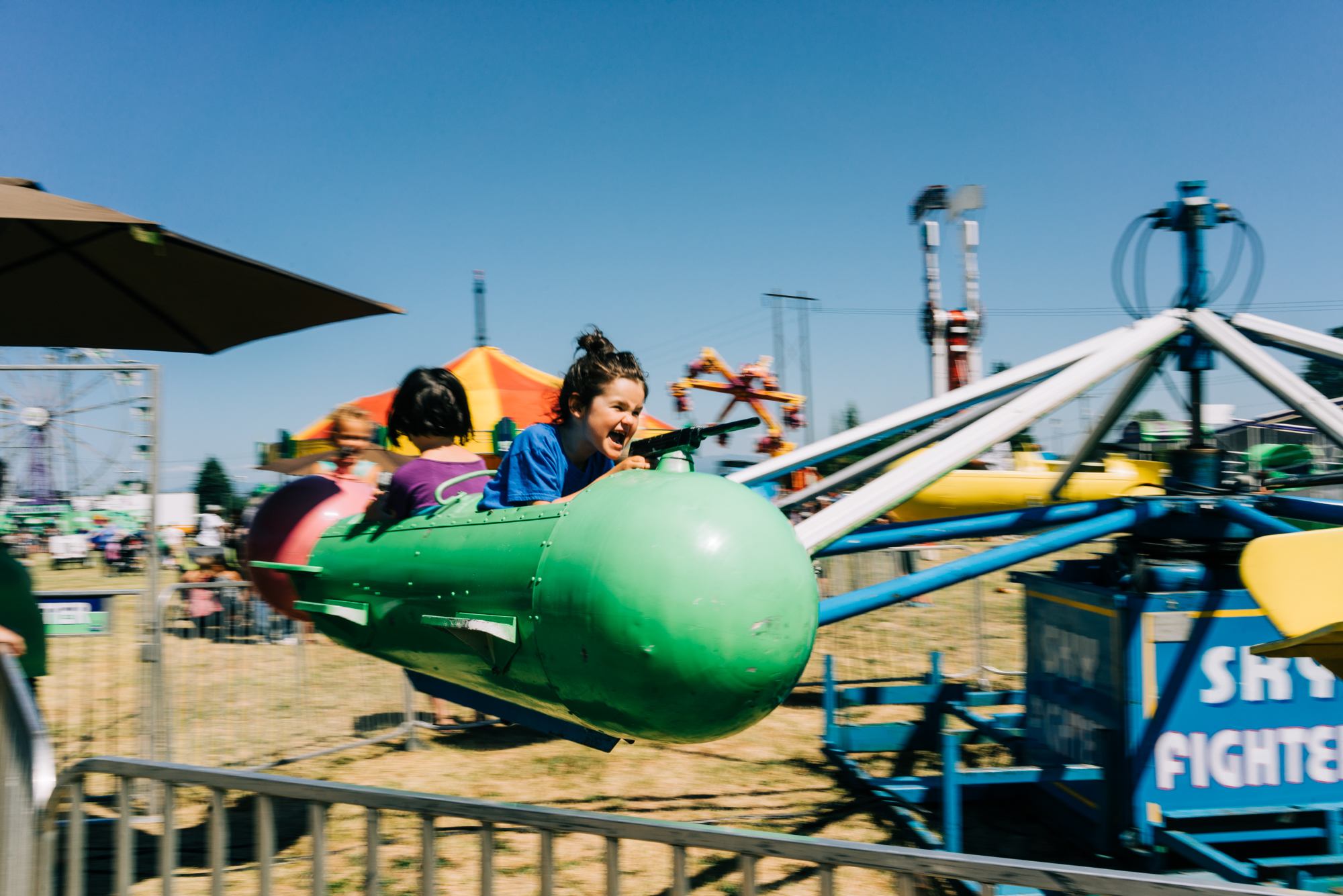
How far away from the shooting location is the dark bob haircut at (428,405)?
355 centimetres

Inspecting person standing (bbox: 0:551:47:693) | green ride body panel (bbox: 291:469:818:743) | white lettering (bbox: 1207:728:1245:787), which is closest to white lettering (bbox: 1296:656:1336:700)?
white lettering (bbox: 1207:728:1245:787)

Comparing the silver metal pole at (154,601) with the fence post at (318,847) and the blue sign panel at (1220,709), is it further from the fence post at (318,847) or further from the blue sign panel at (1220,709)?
the blue sign panel at (1220,709)

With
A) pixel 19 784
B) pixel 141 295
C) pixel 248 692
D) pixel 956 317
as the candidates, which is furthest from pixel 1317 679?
pixel 956 317

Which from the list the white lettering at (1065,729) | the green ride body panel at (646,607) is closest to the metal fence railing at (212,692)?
the green ride body panel at (646,607)

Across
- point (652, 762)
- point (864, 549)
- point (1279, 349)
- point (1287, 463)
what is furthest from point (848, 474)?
point (1287, 463)

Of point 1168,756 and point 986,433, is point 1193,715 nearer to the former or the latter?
point 1168,756

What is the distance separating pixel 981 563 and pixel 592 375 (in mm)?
2069

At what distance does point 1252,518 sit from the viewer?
14.0 feet

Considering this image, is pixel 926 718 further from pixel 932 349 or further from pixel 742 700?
pixel 932 349

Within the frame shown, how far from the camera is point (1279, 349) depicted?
4668 mm

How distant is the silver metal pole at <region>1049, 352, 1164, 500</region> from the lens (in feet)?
16.2

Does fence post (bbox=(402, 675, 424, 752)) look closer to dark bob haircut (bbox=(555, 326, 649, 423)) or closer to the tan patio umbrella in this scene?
the tan patio umbrella

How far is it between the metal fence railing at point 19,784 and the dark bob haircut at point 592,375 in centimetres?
179

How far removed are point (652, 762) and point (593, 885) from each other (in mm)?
1975
